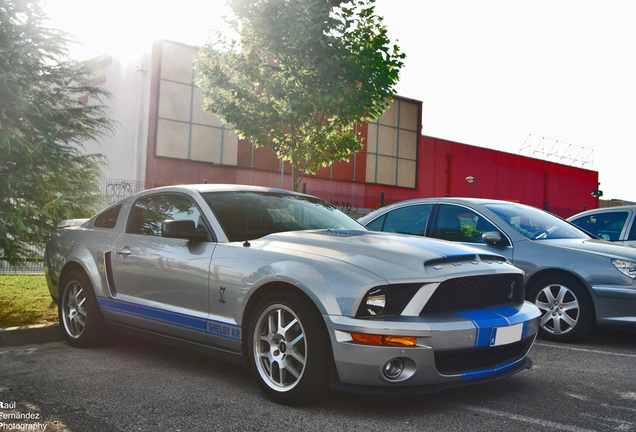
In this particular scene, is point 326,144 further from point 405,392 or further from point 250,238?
point 405,392

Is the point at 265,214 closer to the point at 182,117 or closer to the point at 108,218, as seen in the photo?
the point at 108,218

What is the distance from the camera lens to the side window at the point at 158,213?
15.1 ft

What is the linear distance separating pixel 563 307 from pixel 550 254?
561 mm

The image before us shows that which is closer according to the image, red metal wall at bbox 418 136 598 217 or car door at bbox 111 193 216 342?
car door at bbox 111 193 216 342

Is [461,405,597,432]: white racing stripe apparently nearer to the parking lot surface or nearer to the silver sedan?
the parking lot surface

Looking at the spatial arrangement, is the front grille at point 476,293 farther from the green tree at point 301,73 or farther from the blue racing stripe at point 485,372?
the green tree at point 301,73

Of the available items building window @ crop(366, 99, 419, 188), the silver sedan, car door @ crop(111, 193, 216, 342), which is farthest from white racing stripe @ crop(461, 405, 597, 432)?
building window @ crop(366, 99, 419, 188)

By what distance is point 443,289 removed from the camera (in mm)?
3377

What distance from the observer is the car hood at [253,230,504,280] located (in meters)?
3.38

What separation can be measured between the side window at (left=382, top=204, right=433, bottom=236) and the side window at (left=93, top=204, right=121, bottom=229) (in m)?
3.23

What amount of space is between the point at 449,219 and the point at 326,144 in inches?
301

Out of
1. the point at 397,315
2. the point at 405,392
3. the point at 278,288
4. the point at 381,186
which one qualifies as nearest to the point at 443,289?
the point at 397,315

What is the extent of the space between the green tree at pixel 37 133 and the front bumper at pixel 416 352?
6291 mm

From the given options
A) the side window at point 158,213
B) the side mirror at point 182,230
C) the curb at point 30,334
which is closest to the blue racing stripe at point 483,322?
the side mirror at point 182,230
